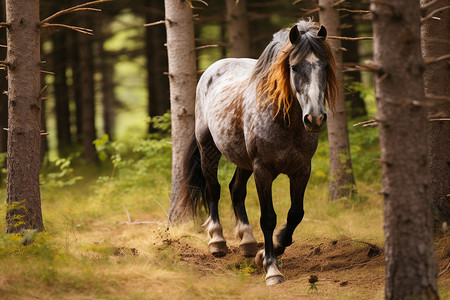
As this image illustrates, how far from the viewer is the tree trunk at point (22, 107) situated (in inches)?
229

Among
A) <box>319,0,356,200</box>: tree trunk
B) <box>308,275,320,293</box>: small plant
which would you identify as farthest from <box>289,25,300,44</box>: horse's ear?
<box>319,0,356,200</box>: tree trunk

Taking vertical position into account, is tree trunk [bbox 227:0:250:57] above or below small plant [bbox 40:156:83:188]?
above

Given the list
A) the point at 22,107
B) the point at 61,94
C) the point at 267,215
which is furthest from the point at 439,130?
the point at 61,94

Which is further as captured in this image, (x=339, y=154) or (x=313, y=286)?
(x=339, y=154)

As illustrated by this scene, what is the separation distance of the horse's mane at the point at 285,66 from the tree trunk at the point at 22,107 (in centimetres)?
263

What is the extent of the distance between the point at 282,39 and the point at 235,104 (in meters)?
1.00

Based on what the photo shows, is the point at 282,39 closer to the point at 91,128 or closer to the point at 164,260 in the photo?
the point at 164,260

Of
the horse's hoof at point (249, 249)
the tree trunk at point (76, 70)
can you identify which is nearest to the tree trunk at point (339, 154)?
the horse's hoof at point (249, 249)

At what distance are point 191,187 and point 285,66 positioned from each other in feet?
9.28

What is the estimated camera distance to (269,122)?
5500 mm

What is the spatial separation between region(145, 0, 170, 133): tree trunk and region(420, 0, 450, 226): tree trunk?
11022 millimetres

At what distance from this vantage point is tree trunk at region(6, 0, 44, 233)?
19.1 ft

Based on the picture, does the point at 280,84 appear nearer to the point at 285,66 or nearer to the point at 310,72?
the point at 285,66

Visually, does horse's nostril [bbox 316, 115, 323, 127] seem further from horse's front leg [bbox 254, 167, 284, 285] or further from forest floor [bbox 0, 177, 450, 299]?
forest floor [bbox 0, 177, 450, 299]
